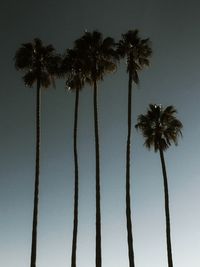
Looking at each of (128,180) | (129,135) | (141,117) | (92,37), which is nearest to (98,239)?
(128,180)

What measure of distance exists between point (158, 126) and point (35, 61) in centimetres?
1188

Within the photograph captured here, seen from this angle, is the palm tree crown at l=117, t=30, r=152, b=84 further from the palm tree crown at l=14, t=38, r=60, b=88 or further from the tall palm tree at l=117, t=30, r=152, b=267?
the palm tree crown at l=14, t=38, r=60, b=88

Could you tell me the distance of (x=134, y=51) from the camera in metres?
47.8

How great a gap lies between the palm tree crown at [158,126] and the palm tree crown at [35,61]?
362 inches

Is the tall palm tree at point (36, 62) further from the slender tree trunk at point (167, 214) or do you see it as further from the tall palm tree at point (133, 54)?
the slender tree trunk at point (167, 214)

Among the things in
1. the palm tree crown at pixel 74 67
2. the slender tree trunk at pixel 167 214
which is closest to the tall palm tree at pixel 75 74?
the palm tree crown at pixel 74 67

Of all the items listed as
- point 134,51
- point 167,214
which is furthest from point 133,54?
point 167,214

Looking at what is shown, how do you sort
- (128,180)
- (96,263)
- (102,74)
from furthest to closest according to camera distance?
1. (102,74)
2. (128,180)
3. (96,263)

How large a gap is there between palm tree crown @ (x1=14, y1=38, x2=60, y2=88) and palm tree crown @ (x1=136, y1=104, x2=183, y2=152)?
30.1ft

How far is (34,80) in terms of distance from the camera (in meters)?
46.3

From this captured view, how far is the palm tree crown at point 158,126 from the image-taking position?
49156 mm

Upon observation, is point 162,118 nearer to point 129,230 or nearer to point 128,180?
point 128,180

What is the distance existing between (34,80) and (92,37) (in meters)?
5.82

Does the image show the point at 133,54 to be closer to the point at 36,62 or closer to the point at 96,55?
the point at 96,55
